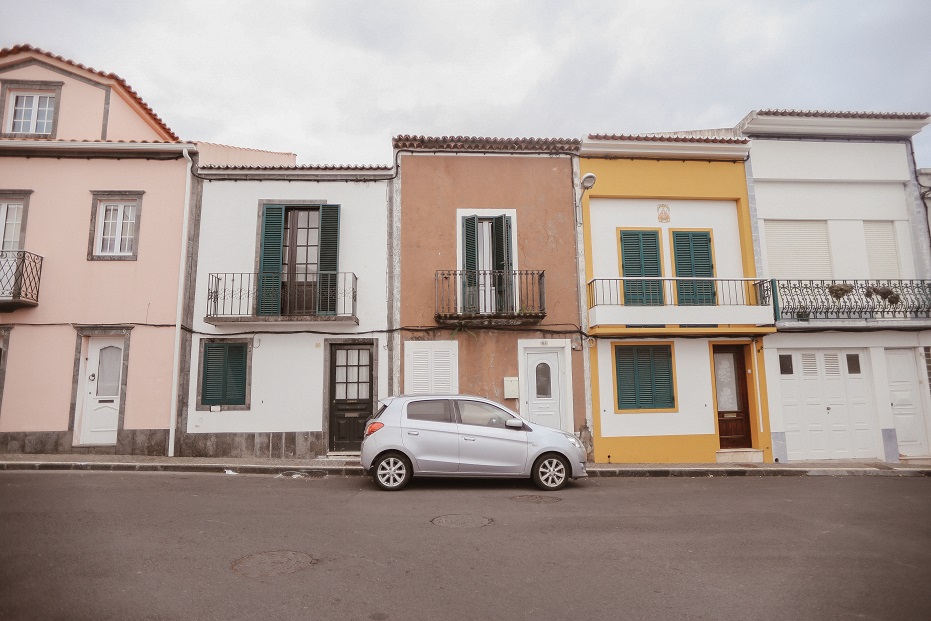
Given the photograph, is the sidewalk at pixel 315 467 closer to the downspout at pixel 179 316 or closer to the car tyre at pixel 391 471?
the downspout at pixel 179 316

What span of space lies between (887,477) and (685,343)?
188 inches

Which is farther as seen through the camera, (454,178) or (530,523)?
(454,178)

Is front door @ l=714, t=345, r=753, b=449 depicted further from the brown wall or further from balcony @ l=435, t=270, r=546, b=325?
balcony @ l=435, t=270, r=546, b=325

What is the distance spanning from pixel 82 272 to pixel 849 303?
18.2 m

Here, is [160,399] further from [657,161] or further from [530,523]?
[657,161]

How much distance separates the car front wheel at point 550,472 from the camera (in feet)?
30.0

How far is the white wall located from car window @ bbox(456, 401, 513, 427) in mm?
4142

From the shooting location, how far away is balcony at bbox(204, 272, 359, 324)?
42.5 feet

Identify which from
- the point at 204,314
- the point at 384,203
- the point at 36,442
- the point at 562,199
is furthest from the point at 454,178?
the point at 36,442

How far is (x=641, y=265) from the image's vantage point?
14.0 metres

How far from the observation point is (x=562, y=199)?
1408 centimetres

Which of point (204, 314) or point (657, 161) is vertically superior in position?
point (657, 161)

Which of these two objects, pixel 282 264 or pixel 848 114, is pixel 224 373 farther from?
pixel 848 114

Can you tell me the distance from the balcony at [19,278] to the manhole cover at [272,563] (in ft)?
35.5
